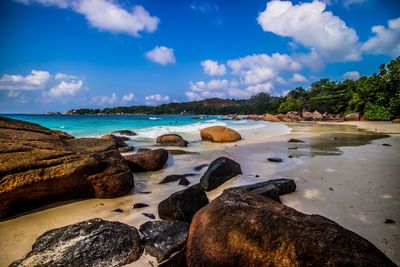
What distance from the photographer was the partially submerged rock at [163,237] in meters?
2.77

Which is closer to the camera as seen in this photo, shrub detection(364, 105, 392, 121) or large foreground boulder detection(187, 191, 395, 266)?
large foreground boulder detection(187, 191, 395, 266)

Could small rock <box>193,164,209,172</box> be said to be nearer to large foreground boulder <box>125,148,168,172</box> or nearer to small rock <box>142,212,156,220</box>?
large foreground boulder <box>125,148,168,172</box>

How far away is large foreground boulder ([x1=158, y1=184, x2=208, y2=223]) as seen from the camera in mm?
3668

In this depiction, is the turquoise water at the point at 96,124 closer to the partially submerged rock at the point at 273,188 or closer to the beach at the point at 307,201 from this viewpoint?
the beach at the point at 307,201

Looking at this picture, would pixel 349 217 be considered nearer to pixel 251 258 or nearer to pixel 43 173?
pixel 251 258

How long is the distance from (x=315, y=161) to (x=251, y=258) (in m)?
6.42

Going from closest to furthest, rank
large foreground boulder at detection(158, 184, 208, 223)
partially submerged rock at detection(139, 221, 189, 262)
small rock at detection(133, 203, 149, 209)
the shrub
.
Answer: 1. partially submerged rock at detection(139, 221, 189, 262)
2. large foreground boulder at detection(158, 184, 208, 223)
3. small rock at detection(133, 203, 149, 209)
4. the shrub

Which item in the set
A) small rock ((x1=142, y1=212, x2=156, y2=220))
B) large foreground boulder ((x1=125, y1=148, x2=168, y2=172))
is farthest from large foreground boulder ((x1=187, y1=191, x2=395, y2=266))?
large foreground boulder ((x1=125, y1=148, x2=168, y2=172))

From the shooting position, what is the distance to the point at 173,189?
5324 mm

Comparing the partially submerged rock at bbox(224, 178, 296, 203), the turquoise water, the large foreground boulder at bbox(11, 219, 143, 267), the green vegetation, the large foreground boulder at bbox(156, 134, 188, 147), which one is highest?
the green vegetation

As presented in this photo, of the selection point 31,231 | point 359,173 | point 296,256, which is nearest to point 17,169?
point 31,231

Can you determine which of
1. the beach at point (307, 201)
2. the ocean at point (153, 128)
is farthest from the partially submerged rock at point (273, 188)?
the ocean at point (153, 128)

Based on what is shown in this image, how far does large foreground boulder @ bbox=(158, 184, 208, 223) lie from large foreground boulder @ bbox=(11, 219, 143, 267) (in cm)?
71

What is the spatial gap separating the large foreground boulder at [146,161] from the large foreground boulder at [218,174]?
2212mm
